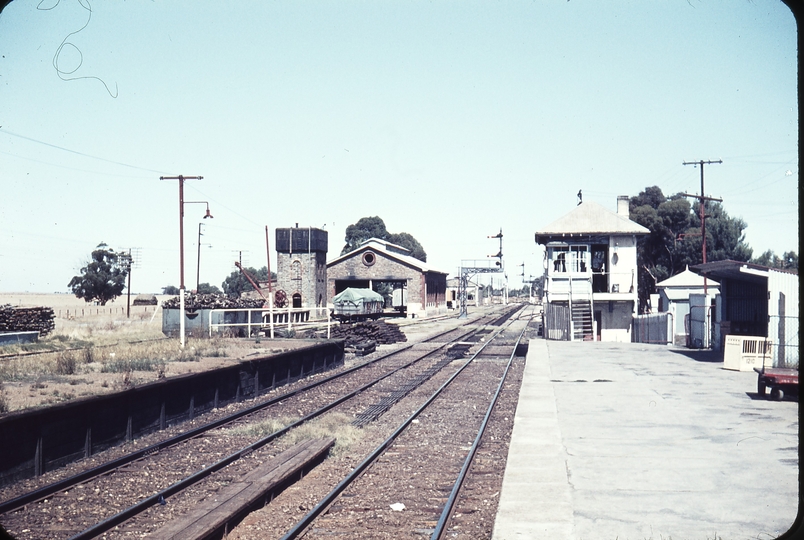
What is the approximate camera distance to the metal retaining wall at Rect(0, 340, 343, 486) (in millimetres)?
8492

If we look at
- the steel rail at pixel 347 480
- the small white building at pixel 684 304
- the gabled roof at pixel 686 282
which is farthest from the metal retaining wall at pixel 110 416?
the gabled roof at pixel 686 282

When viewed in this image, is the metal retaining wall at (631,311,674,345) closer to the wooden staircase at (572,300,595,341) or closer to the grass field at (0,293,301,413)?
the wooden staircase at (572,300,595,341)

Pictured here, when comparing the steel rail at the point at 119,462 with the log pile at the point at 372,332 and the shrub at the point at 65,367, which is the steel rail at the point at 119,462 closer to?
the shrub at the point at 65,367

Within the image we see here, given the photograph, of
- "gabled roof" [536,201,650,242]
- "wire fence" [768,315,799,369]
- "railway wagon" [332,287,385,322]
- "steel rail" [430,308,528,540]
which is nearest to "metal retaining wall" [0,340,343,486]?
"steel rail" [430,308,528,540]

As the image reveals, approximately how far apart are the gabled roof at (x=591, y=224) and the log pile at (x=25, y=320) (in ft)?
80.5

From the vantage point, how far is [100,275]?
229 feet

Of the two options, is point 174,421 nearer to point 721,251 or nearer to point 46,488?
point 46,488

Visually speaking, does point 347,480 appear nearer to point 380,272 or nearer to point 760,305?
point 760,305

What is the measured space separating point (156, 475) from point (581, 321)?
28.1 metres

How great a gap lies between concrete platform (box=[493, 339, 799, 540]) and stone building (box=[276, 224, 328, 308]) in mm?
43633

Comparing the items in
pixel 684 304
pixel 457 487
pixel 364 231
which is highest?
pixel 364 231

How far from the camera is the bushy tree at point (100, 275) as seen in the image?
68.6 m

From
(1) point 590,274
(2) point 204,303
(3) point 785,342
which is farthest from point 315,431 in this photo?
(1) point 590,274

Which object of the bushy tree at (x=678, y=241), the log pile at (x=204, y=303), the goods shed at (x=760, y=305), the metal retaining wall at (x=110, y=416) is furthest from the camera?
the bushy tree at (x=678, y=241)
